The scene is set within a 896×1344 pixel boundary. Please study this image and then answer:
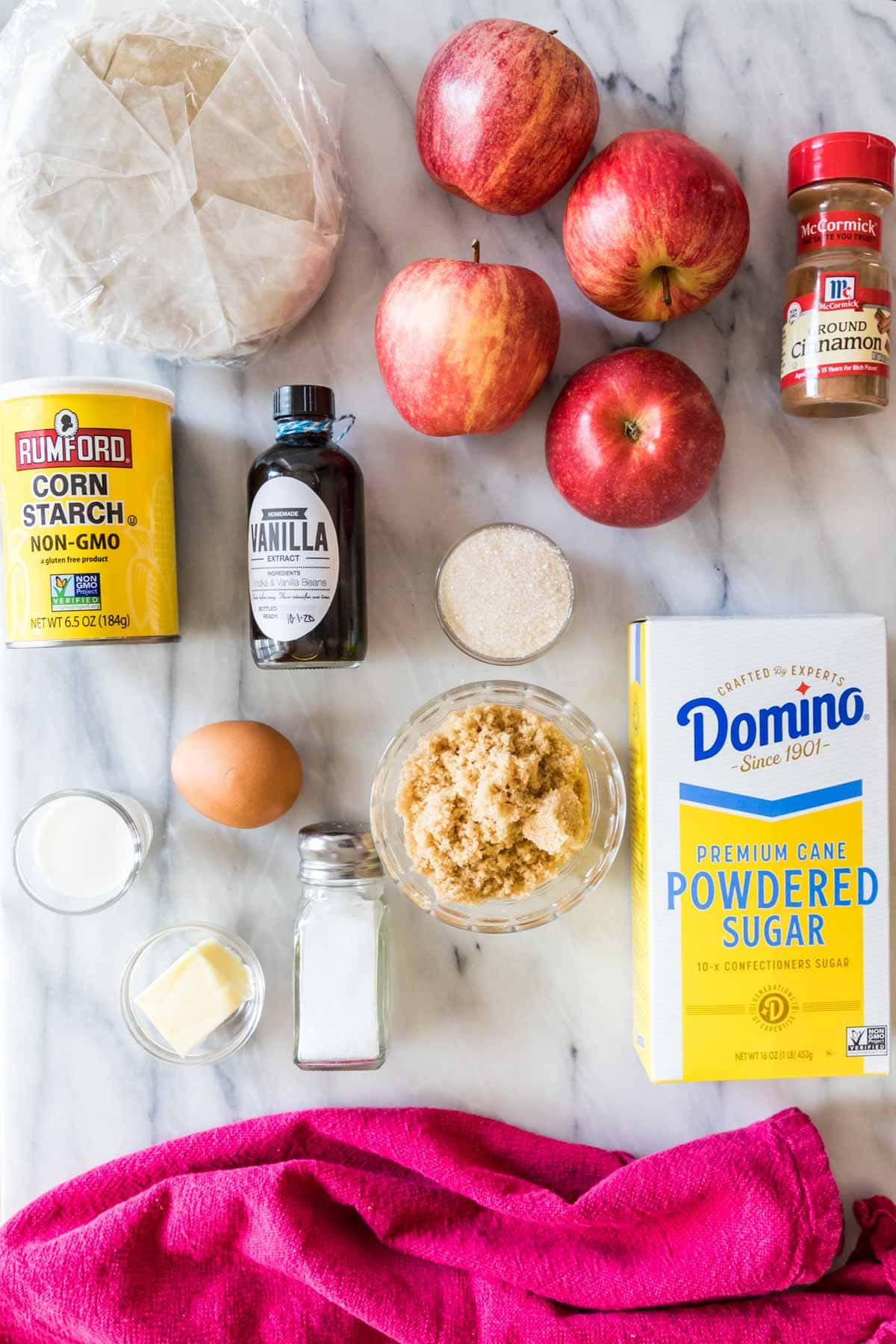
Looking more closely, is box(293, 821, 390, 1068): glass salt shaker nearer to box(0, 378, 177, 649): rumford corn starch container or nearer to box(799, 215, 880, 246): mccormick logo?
box(0, 378, 177, 649): rumford corn starch container

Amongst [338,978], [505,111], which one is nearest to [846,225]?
[505,111]

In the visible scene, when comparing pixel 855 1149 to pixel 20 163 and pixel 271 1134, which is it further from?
pixel 20 163

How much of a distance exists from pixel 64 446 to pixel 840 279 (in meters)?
0.67

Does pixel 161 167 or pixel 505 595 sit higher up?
pixel 161 167

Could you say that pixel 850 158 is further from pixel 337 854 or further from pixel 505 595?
pixel 337 854

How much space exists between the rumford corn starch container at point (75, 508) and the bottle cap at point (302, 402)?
11cm

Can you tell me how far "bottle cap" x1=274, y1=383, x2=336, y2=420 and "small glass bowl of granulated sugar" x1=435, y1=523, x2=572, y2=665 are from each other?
0.17 metres

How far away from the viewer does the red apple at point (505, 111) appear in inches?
31.1

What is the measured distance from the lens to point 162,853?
0.93 meters

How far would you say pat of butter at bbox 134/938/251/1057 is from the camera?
34.4 inches

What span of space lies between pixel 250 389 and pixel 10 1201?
0.81m

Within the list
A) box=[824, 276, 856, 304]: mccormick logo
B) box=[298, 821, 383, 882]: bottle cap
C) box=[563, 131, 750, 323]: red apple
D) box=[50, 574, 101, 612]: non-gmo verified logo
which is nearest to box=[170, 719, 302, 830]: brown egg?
box=[298, 821, 383, 882]: bottle cap

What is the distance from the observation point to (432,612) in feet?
3.02

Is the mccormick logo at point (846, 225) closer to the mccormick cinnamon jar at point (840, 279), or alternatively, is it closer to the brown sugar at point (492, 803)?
the mccormick cinnamon jar at point (840, 279)
